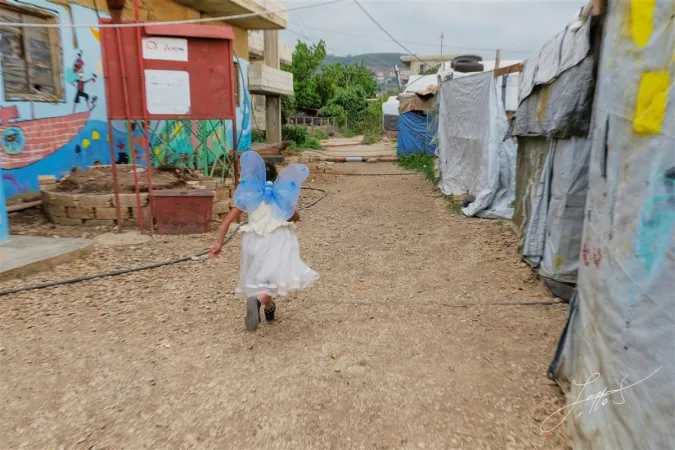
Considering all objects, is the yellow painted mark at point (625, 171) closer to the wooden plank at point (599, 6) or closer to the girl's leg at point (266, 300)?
the wooden plank at point (599, 6)

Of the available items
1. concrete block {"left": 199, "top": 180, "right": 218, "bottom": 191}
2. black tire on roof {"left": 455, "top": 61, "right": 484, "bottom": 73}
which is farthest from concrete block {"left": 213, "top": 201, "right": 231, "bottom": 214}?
black tire on roof {"left": 455, "top": 61, "right": 484, "bottom": 73}

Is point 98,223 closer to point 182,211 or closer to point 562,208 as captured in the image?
point 182,211

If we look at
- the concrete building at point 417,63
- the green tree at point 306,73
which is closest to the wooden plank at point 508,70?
the green tree at point 306,73

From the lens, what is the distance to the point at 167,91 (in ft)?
21.2

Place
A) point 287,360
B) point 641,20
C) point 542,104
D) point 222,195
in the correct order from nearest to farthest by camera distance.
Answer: point 641,20
point 287,360
point 542,104
point 222,195

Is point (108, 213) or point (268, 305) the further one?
point (108, 213)

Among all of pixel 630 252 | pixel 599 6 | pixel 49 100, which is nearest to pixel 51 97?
pixel 49 100

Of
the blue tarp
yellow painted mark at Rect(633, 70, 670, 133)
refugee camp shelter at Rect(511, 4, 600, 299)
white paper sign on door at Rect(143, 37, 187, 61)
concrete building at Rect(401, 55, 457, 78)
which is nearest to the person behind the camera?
yellow painted mark at Rect(633, 70, 670, 133)

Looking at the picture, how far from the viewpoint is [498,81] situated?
758 cm

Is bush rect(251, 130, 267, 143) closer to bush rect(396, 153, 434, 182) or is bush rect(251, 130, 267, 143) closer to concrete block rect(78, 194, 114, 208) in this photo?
bush rect(396, 153, 434, 182)

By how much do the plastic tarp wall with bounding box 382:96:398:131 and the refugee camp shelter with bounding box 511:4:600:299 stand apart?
27668mm

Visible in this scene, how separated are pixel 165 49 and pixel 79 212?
2.46 m

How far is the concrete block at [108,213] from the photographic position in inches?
259

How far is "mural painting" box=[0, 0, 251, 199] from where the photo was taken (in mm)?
6812
